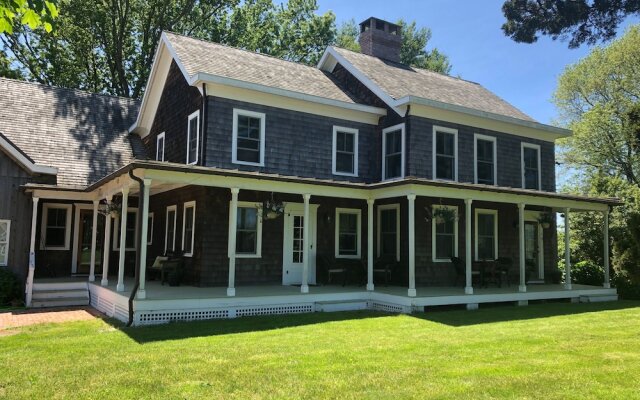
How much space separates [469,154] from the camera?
49.9 ft

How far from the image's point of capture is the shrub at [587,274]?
17.4 meters

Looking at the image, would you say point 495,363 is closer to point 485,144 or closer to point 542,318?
point 542,318

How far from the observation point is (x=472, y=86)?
19.5 metres

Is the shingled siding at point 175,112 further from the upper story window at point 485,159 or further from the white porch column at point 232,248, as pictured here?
the upper story window at point 485,159

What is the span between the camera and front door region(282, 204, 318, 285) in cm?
1367

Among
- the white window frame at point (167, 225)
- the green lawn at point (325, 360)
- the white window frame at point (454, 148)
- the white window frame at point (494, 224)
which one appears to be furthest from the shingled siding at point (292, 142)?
the green lawn at point (325, 360)

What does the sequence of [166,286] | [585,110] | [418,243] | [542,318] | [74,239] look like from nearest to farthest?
[542,318]
[166,286]
[418,243]
[74,239]
[585,110]

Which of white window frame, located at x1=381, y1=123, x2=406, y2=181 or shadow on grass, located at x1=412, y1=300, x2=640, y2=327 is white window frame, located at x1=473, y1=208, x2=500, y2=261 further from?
white window frame, located at x1=381, y1=123, x2=406, y2=181

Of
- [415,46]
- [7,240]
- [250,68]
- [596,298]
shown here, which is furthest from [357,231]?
[415,46]

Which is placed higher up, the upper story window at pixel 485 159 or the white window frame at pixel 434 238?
the upper story window at pixel 485 159

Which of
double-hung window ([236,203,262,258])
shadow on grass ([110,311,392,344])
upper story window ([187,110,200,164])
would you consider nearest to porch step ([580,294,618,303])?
shadow on grass ([110,311,392,344])

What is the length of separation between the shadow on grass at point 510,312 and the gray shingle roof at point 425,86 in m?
6.18


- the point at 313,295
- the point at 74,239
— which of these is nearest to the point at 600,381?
the point at 313,295

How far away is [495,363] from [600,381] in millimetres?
1178
